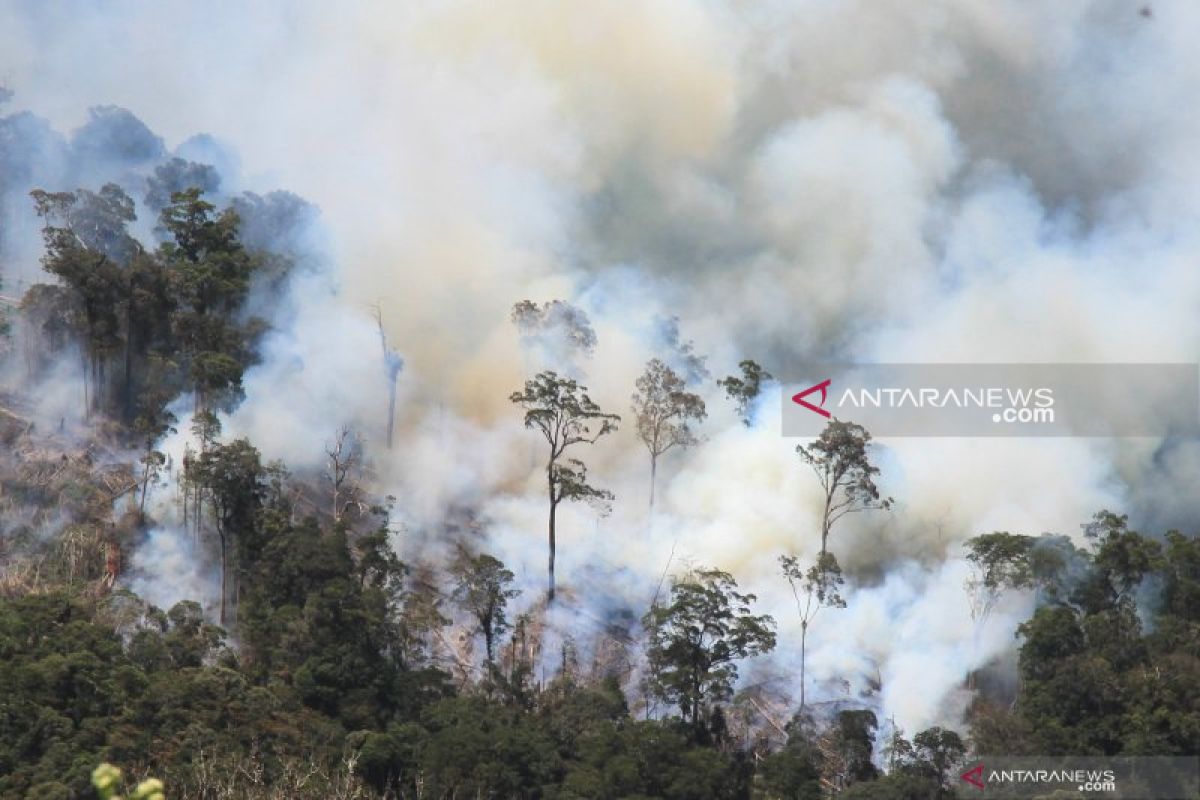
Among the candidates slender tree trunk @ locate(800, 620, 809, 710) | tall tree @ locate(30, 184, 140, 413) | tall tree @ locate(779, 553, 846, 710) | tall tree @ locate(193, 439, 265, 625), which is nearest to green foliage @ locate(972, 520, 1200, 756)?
slender tree trunk @ locate(800, 620, 809, 710)

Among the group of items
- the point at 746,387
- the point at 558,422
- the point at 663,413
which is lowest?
the point at 558,422

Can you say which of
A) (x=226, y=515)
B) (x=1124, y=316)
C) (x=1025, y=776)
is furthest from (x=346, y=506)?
(x=1124, y=316)

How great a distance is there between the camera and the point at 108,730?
5416 centimetres

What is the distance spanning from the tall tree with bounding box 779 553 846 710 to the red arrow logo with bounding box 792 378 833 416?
12.3 meters

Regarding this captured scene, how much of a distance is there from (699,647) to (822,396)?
22184 millimetres

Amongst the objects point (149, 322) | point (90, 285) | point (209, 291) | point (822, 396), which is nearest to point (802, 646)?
point (822, 396)

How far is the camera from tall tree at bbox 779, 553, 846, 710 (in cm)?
6562

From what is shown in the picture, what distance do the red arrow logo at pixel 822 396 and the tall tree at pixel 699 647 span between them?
1824 cm

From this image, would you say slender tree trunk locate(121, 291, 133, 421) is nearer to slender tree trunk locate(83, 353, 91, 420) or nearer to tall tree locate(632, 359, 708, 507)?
slender tree trunk locate(83, 353, 91, 420)

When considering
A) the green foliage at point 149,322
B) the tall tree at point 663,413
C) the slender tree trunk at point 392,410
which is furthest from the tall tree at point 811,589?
the green foliage at point 149,322

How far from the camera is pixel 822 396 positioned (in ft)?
266

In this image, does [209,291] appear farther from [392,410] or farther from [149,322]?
[392,410]

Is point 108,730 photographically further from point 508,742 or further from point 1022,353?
point 1022,353

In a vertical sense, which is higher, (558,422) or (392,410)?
(392,410)
